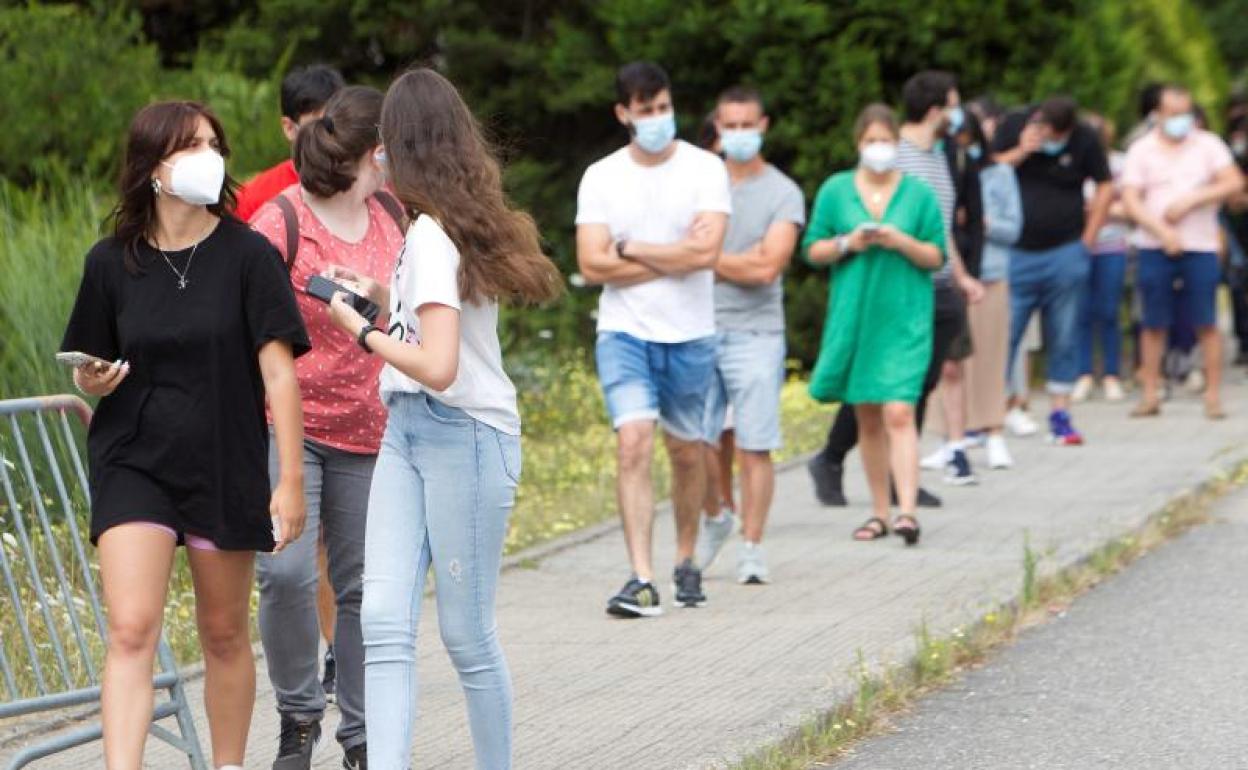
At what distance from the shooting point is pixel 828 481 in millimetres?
11586

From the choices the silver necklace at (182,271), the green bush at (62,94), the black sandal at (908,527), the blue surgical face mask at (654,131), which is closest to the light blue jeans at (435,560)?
the silver necklace at (182,271)

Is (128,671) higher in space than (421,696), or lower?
higher

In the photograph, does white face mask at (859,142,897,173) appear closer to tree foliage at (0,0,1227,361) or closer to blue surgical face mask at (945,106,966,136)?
blue surgical face mask at (945,106,966,136)

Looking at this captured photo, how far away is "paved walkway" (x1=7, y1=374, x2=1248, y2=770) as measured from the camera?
261 inches

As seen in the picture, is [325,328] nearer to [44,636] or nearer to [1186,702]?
[44,636]

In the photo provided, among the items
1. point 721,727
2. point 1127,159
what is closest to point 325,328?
point 721,727

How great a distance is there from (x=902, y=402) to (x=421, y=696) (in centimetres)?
342

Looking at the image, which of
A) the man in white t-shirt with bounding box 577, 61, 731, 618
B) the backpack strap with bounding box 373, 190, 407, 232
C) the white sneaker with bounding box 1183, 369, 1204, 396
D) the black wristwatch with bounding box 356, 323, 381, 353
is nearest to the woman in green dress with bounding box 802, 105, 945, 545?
the man in white t-shirt with bounding box 577, 61, 731, 618

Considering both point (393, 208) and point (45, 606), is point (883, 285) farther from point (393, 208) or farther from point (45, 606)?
point (45, 606)

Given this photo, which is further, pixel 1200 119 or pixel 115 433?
pixel 1200 119

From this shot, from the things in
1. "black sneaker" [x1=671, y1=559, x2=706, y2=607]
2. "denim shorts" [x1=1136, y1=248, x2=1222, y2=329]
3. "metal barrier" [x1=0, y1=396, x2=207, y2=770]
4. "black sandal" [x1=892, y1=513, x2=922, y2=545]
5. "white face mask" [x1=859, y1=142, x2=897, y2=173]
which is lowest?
"black sandal" [x1=892, y1=513, x2=922, y2=545]

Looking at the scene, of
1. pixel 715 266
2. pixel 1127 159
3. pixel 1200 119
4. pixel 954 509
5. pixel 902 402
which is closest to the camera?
pixel 715 266

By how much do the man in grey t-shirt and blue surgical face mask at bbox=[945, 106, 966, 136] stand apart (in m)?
2.40

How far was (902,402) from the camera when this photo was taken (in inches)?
397
